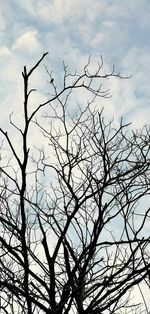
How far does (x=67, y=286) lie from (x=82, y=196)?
944mm

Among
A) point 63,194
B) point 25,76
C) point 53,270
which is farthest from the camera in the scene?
point 63,194

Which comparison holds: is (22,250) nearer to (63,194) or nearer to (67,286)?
(67,286)

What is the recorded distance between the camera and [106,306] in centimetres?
329

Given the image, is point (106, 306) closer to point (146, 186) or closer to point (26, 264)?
point (26, 264)

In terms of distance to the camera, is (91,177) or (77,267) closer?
(77,267)

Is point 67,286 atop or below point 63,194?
below

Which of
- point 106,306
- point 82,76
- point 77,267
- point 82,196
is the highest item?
point 82,76

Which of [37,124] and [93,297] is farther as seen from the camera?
[37,124]

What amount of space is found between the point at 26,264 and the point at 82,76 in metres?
1.72

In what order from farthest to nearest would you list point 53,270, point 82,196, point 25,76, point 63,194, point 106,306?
point 63,194 < point 82,196 < point 53,270 < point 106,306 < point 25,76

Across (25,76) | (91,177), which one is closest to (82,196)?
(91,177)

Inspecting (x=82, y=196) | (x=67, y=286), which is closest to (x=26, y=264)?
(x=67, y=286)

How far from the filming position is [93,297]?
354cm

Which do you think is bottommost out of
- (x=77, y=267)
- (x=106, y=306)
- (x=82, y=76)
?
(x=106, y=306)
